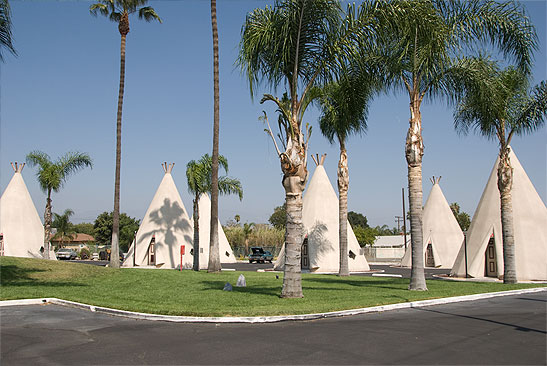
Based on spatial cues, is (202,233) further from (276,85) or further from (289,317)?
(289,317)

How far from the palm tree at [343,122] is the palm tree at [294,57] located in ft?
15.6

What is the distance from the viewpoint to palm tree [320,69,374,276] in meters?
18.2

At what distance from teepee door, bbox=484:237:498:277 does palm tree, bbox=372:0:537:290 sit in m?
10.1

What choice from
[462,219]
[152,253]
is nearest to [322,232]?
[152,253]

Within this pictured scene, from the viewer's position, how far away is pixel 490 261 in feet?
76.6

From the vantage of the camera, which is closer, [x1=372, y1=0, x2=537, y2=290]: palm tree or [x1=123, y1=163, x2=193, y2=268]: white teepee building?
[x1=372, y1=0, x2=537, y2=290]: palm tree

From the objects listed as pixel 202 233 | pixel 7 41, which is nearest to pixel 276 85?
pixel 7 41

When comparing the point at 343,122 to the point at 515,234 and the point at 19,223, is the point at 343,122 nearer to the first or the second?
the point at 515,234

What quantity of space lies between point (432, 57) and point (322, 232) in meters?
16.1

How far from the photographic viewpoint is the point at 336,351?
6301 mm

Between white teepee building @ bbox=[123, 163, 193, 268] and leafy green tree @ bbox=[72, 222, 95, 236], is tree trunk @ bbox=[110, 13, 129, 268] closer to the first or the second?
white teepee building @ bbox=[123, 163, 193, 268]

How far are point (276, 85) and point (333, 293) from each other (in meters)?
5.97

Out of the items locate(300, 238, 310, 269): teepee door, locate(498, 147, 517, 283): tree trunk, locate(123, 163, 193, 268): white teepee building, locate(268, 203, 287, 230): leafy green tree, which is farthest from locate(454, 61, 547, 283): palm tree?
locate(268, 203, 287, 230): leafy green tree

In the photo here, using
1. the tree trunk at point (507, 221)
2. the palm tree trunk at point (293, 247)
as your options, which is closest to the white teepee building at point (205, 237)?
the tree trunk at point (507, 221)
